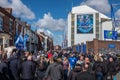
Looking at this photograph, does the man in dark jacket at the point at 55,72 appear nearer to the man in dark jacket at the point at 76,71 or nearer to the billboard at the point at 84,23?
the man in dark jacket at the point at 76,71

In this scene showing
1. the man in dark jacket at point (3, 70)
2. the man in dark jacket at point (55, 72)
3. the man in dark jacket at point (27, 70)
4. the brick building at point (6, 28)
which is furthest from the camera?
the brick building at point (6, 28)

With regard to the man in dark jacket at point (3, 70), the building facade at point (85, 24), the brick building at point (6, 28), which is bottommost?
the man in dark jacket at point (3, 70)

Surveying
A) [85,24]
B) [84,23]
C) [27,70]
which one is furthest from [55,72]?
[84,23]

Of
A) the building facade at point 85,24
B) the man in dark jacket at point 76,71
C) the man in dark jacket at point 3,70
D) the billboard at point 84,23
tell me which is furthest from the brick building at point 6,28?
the building facade at point 85,24

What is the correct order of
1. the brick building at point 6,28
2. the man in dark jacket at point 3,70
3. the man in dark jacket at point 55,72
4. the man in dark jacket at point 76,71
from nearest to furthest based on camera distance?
the man in dark jacket at point 76,71, the man in dark jacket at point 55,72, the man in dark jacket at point 3,70, the brick building at point 6,28

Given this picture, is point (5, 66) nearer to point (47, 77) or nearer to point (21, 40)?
point (47, 77)

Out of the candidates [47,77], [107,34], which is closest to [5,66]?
[47,77]

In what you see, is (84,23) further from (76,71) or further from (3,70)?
(76,71)

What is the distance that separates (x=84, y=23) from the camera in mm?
124062

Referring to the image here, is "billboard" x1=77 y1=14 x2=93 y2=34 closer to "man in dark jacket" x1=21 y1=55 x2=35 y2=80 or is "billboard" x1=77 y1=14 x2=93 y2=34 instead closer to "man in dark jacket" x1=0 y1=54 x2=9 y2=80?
"man in dark jacket" x1=0 y1=54 x2=9 y2=80

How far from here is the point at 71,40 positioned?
132 m

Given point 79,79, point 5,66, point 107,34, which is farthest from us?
point 107,34

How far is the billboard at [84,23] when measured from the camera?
124062 millimetres

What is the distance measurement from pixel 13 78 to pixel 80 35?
114510mm
